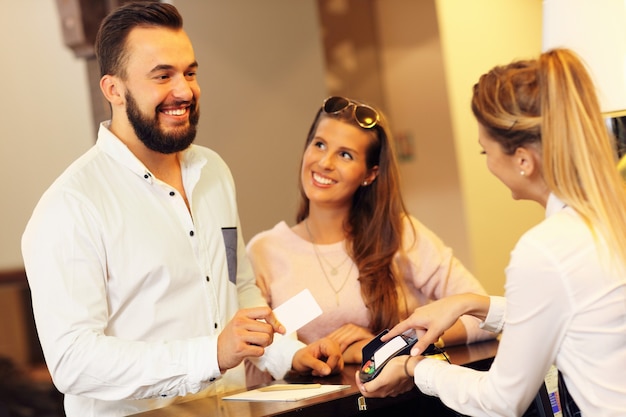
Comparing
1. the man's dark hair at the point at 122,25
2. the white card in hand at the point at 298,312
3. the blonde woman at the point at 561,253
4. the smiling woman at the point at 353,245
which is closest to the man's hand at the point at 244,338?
the white card in hand at the point at 298,312

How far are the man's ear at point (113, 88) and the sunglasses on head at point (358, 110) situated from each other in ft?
2.68

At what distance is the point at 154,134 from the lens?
243cm

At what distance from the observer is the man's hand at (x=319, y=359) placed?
2430 mm

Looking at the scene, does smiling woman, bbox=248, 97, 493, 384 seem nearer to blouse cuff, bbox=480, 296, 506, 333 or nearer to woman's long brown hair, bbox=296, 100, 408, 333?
woman's long brown hair, bbox=296, 100, 408, 333

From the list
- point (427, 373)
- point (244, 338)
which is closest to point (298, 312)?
point (244, 338)

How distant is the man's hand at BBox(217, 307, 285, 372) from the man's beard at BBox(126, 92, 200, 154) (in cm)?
58

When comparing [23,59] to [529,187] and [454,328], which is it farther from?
[529,187]

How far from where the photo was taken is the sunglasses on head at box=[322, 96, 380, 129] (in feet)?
9.80

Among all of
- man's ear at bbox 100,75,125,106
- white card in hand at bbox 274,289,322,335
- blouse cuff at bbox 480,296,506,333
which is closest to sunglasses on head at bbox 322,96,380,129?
man's ear at bbox 100,75,125,106

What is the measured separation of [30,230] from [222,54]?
2526 millimetres

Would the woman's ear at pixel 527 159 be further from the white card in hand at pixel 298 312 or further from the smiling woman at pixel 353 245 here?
the smiling woman at pixel 353 245

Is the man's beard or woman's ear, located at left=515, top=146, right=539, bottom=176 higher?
the man's beard

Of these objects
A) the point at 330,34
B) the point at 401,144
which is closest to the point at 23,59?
the point at 330,34

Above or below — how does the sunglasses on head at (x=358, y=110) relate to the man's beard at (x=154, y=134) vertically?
below
